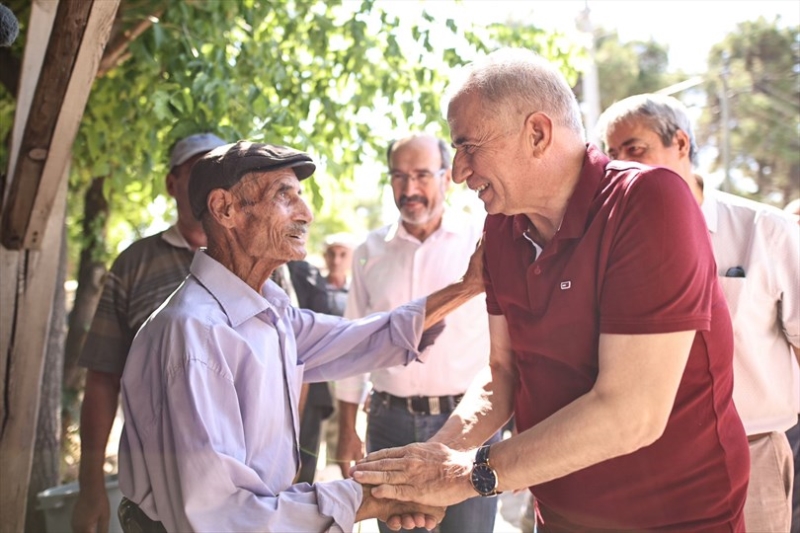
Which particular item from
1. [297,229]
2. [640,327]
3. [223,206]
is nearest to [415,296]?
[297,229]

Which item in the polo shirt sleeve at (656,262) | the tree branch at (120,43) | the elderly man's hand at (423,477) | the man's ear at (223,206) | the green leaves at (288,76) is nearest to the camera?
the polo shirt sleeve at (656,262)

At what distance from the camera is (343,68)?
5027 millimetres

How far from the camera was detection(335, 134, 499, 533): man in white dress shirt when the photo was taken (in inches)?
143

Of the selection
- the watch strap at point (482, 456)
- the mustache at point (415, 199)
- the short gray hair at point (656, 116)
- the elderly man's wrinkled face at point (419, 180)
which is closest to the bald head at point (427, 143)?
the elderly man's wrinkled face at point (419, 180)

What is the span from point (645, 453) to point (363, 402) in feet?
7.82

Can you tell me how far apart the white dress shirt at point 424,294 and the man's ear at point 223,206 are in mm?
1369

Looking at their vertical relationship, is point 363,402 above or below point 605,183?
below

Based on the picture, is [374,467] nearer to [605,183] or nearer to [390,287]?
[605,183]

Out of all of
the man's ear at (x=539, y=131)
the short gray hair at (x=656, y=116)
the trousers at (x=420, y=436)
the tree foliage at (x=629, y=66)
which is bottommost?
the trousers at (x=420, y=436)

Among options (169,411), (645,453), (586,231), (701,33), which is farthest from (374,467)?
(701,33)

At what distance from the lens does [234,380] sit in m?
2.10

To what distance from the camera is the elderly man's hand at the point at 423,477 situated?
6.84 ft

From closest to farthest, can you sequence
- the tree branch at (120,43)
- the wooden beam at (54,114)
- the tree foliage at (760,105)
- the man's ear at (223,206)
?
the man's ear at (223,206) < the wooden beam at (54,114) < the tree branch at (120,43) < the tree foliage at (760,105)

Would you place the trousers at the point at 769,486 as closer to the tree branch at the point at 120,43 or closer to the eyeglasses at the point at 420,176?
the eyeglasses at the point at 420,176
